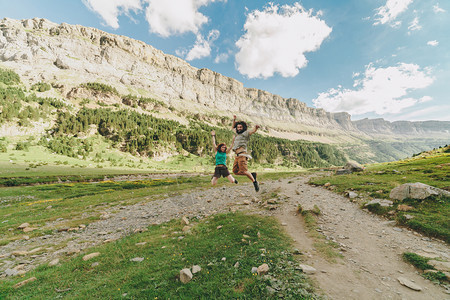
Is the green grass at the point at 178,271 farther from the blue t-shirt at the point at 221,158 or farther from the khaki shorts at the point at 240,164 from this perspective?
the blue t-shirt at the point at 221,158

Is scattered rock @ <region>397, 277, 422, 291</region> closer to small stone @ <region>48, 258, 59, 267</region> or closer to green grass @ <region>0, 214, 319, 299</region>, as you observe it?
green grass @ <region>0, 214, 319, 299</region>

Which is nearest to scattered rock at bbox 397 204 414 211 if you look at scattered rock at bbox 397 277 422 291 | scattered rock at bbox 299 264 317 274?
scattered rock at bbox 397 277 422 291

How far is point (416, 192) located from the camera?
39.5 ft

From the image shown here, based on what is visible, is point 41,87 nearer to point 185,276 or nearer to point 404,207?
point 185,276

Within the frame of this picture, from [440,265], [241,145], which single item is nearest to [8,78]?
[241,145]

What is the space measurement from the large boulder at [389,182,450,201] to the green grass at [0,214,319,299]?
11.3 m

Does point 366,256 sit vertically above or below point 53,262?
above

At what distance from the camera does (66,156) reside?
78.7m

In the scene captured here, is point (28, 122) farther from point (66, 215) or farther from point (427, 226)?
point (427, 226)

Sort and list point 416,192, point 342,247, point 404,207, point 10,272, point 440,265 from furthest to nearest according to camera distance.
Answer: point 416,192 → point 404,207 → point 10,272 → point 342,247 → point 440,265

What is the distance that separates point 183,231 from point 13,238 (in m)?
12.6

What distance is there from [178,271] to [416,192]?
17426 mm

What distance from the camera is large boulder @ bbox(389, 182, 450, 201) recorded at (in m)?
11.7

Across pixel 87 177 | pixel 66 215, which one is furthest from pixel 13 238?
pixel 87 177
